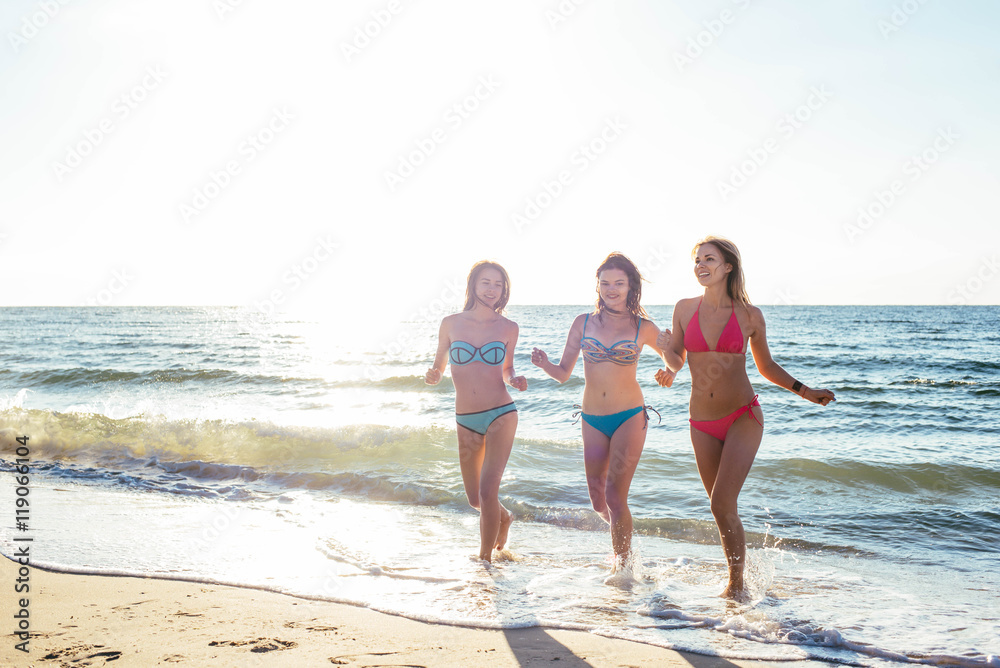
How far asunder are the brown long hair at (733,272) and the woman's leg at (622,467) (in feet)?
3.60

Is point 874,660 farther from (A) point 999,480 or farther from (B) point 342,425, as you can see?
(B) point 342,425

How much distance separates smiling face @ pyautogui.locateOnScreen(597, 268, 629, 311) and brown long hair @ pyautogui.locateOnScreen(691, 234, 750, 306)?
70cm

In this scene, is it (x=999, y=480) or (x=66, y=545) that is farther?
(x=999, y=480)

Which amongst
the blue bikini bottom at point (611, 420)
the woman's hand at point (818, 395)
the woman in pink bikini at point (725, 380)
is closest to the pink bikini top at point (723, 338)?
A: the woman in pink bikini at point (725, 380)

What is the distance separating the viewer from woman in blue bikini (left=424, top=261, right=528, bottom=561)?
498 centimetres

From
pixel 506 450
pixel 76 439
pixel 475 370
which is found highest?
pixel 475 370

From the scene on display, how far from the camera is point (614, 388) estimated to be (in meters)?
4.74

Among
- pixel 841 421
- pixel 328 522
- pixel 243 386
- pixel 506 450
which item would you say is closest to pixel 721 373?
pixel 506 450

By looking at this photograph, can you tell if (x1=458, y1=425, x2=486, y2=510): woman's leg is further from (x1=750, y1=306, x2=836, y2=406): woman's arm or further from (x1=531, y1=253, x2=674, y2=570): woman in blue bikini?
(x1=750, y1=306, x2=836, y2=406): woman's arm

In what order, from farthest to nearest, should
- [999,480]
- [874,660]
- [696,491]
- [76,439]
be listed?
[76,439] → [999,480] → [696,491] → [874,660]

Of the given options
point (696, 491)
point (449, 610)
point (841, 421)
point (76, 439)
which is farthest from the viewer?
point (841, 421)

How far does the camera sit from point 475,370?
5.05 m

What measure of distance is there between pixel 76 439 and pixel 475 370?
9.19 metres

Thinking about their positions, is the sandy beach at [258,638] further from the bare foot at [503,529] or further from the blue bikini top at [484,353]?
the blue bikini top at [484,353]
